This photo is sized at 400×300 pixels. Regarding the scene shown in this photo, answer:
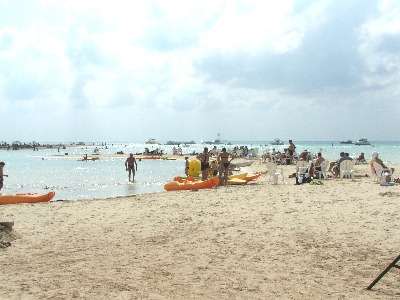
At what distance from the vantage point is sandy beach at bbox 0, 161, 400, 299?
383 cm

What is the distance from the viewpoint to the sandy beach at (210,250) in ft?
12.6

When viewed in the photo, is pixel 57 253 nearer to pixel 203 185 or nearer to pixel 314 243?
pixel 314 243

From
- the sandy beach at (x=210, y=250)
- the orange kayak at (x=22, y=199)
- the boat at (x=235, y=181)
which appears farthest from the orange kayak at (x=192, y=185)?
the orange kayak at (x=22, y=199)

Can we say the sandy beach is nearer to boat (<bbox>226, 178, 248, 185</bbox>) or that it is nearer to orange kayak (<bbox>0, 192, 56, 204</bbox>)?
orange kayak (<bbox>0, 192, 56, 204</bbox>)

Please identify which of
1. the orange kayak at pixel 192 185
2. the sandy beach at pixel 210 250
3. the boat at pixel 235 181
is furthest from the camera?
the boat at pixel 235 181

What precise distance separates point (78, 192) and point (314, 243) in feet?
37.9

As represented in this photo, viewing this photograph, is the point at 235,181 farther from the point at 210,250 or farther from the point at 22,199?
the point at 210,250

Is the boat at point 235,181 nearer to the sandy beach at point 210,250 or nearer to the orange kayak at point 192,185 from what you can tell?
the orange kayak at point 192,185

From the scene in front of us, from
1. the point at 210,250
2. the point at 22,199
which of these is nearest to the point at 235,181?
the point at 22,199

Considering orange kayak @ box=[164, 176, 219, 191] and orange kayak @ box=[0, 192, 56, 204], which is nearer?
orange kayak @ box=[0, 192, 56, 204]

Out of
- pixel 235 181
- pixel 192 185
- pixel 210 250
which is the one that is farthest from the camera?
pixel 235 181

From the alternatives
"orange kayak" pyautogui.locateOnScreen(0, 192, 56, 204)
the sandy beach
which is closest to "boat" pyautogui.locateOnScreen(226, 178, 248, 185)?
the sandy beach

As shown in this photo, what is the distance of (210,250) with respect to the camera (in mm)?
A: 5109

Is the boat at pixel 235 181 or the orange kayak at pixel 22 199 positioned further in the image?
the boat at pixel 235 181
